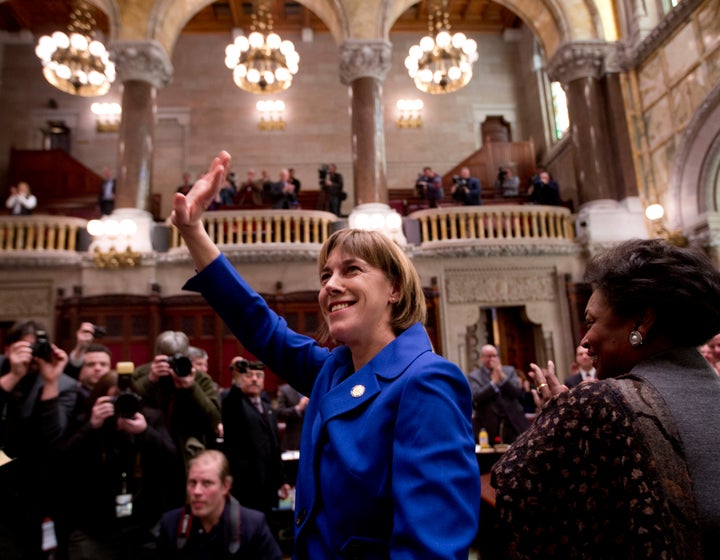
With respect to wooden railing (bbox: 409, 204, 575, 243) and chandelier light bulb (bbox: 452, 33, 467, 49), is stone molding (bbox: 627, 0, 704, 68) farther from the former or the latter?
chandelier light bulb (bbox: 452, 33, 467, 49)

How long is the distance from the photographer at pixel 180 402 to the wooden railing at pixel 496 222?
280 inches

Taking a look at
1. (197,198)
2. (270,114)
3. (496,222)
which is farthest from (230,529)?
(270,114)

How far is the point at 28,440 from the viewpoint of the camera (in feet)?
9.00

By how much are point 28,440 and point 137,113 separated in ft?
30.3

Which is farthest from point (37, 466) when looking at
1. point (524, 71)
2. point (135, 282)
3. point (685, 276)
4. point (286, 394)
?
point (524, 71)

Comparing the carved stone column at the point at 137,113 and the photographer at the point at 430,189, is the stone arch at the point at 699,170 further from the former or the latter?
the carved stone column at the point at 137,113

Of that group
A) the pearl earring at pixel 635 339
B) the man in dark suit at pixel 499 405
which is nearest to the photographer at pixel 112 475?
the pearl earring at pixel 635 339

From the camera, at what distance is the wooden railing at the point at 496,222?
10078mm

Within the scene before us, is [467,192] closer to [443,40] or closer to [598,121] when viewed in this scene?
[443,40]

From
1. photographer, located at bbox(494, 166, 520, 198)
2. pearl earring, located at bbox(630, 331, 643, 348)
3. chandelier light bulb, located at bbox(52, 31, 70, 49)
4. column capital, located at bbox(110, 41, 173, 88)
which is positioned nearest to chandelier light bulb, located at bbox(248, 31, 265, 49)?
column capital, located at bbox(110, 41, 173, 88)

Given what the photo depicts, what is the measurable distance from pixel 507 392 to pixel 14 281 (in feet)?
29.4

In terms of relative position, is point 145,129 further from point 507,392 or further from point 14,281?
point 507,392

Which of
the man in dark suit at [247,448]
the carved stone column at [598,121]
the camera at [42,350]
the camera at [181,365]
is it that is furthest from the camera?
the carved stone column at [598,121]

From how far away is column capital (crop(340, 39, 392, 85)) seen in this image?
10.9m
